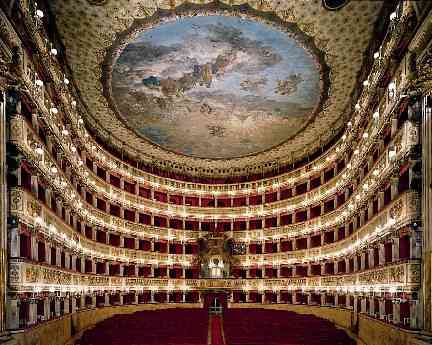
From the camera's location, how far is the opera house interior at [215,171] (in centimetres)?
1830

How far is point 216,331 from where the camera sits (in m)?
29.2

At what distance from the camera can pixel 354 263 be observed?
1198 inches

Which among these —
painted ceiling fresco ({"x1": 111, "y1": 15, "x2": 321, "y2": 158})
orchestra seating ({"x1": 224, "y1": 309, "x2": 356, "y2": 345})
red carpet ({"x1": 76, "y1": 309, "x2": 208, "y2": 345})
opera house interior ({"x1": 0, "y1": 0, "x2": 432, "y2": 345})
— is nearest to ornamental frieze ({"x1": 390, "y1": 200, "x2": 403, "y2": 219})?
opera house interior ({"x1": 0, "y1": 0, "x2": 432, "y2": 345})

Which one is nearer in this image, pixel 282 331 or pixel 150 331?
pixel 282 331

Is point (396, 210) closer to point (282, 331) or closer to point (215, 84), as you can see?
point (282, 331)

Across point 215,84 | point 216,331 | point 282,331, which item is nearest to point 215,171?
point 215,84

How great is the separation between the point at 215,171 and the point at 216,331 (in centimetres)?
2111

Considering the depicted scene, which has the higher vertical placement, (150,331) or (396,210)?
(396,210)

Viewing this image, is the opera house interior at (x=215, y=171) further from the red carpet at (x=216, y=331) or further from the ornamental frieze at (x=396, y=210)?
the red carpet at (x=216, y=331)

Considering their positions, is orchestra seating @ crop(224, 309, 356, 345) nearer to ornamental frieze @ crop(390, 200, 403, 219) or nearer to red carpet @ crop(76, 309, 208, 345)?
red carpet @ crop(76, 309, 208, 345)

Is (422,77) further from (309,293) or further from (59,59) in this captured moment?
(309,293)

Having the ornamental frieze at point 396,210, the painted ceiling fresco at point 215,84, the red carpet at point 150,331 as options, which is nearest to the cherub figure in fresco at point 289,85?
the painted ceiling fresco at point 215,84

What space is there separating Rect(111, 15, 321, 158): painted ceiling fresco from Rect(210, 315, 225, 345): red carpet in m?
13.9

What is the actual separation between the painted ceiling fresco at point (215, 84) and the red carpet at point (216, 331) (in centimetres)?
1393
